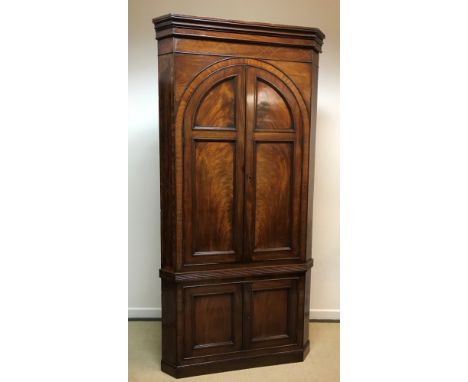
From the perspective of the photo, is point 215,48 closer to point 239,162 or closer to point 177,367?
point 239,162

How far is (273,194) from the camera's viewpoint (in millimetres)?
2809

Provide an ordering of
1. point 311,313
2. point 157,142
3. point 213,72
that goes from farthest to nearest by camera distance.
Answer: point 311,313 → point 157,142 → point 213,72

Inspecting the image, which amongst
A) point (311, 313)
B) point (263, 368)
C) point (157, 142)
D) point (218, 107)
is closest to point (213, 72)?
point (218, 107)

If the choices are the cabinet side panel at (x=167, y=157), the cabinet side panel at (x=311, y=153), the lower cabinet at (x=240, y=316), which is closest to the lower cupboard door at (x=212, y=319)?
the lower cabinet at (x=240, y=316)

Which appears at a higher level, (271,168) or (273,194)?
(271,168)

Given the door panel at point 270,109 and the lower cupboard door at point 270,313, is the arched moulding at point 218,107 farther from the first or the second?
the lower cupboard door at point 270,313

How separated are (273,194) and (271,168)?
0.53 feet

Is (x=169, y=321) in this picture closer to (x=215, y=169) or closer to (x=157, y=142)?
(x=215, y=169)

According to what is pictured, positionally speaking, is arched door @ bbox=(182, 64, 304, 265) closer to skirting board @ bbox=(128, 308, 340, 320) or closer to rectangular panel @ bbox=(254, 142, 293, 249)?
rectangular panel @ bbox=(254, 142, 293, 249)

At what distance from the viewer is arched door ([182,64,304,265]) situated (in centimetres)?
262

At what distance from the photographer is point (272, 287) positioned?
9.34 ft

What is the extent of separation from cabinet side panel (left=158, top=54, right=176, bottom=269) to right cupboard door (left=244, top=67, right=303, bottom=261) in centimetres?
44

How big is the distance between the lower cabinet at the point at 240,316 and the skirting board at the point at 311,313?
82 cm
